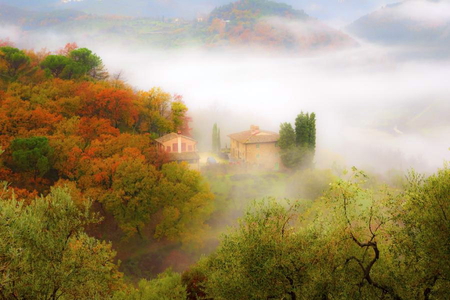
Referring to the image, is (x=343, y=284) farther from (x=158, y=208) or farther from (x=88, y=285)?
(x=158, y=208)

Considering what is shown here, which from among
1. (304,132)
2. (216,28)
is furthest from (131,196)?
(216,28)

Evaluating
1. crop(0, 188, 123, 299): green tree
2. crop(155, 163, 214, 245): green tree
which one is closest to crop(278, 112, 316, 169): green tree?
crop(155, 163, 214, 245): green tree

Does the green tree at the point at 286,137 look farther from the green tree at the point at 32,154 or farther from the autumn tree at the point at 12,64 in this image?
the autumn tree at the point at 12,64

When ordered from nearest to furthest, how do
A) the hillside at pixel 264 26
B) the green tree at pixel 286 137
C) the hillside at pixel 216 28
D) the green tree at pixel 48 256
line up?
1. the green tree at pixel 48 256
2. the green tree at pixel 286 137
3. the hillside at pixel 216 28
4. the hillside at pixel 264 26

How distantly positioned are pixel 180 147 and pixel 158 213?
11.7 meters

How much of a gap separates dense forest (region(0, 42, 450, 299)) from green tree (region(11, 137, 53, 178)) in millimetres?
128

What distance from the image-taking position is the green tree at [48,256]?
13817 millimetres

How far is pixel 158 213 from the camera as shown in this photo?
1639 inches

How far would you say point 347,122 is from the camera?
454ft

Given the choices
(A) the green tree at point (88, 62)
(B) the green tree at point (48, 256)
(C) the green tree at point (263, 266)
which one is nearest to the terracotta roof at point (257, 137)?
(A) the green tree at point (88, 62)

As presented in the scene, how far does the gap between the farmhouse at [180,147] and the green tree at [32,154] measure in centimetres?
1586

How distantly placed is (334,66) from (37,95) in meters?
170

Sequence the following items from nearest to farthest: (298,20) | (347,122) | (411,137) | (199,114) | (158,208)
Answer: (158,208)
(199,114)
(411,137)
(347,122)
(298,20)

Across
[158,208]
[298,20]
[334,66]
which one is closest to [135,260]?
[158,208]
